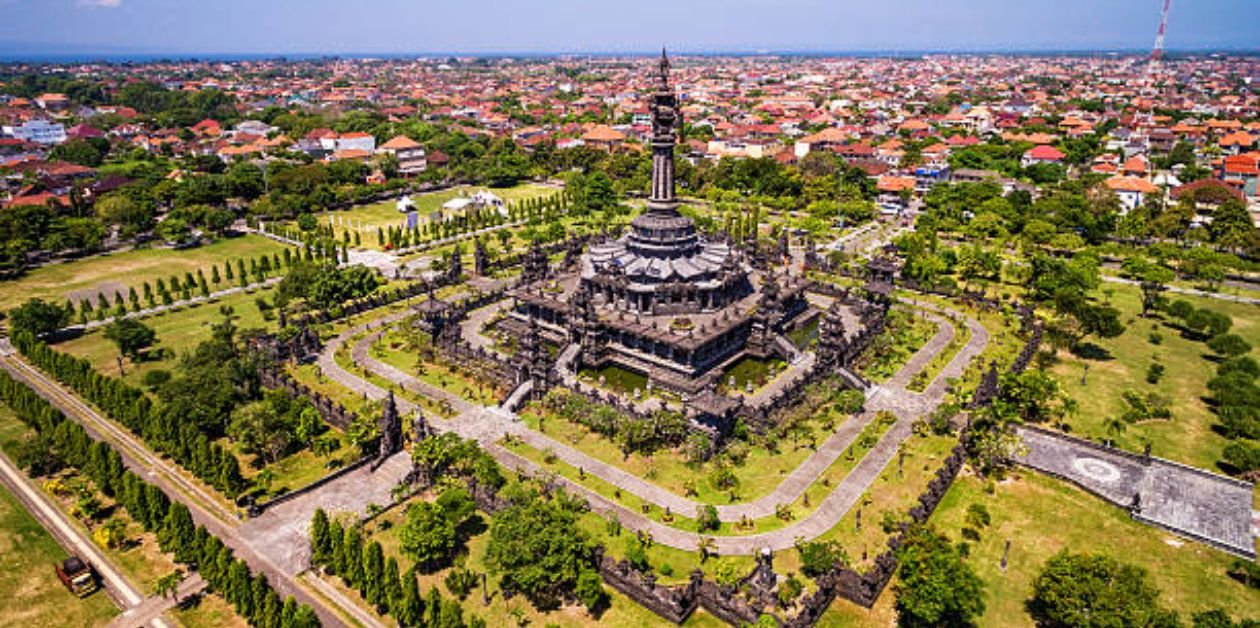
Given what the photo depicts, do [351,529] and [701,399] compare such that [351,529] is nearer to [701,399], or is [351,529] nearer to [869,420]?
[701,399]

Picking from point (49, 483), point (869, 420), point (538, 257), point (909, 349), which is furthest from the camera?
point (538, 257)

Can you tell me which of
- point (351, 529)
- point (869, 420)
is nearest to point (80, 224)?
point (351, 529)

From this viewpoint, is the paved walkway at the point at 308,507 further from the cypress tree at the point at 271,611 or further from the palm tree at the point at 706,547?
the palm tree at the point at 706,547

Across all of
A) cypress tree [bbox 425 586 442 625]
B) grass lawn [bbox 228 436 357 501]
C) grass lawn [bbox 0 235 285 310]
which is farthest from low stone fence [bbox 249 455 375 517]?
grass lawn [bbox 0 235 285 310]

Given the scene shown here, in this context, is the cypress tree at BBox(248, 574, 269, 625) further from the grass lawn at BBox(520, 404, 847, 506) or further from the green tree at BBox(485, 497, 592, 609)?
the grass lawn at BBox(520, 404, 847, 506)

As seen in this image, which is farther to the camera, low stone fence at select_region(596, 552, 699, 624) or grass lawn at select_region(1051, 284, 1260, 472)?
grass lawn at select_region(1051, 284, 1260, 472)

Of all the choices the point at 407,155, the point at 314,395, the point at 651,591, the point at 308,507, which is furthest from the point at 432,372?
the point at 407,155

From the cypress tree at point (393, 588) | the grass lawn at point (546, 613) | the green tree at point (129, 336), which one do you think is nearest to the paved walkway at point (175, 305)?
the green tree at point (129, 336)
